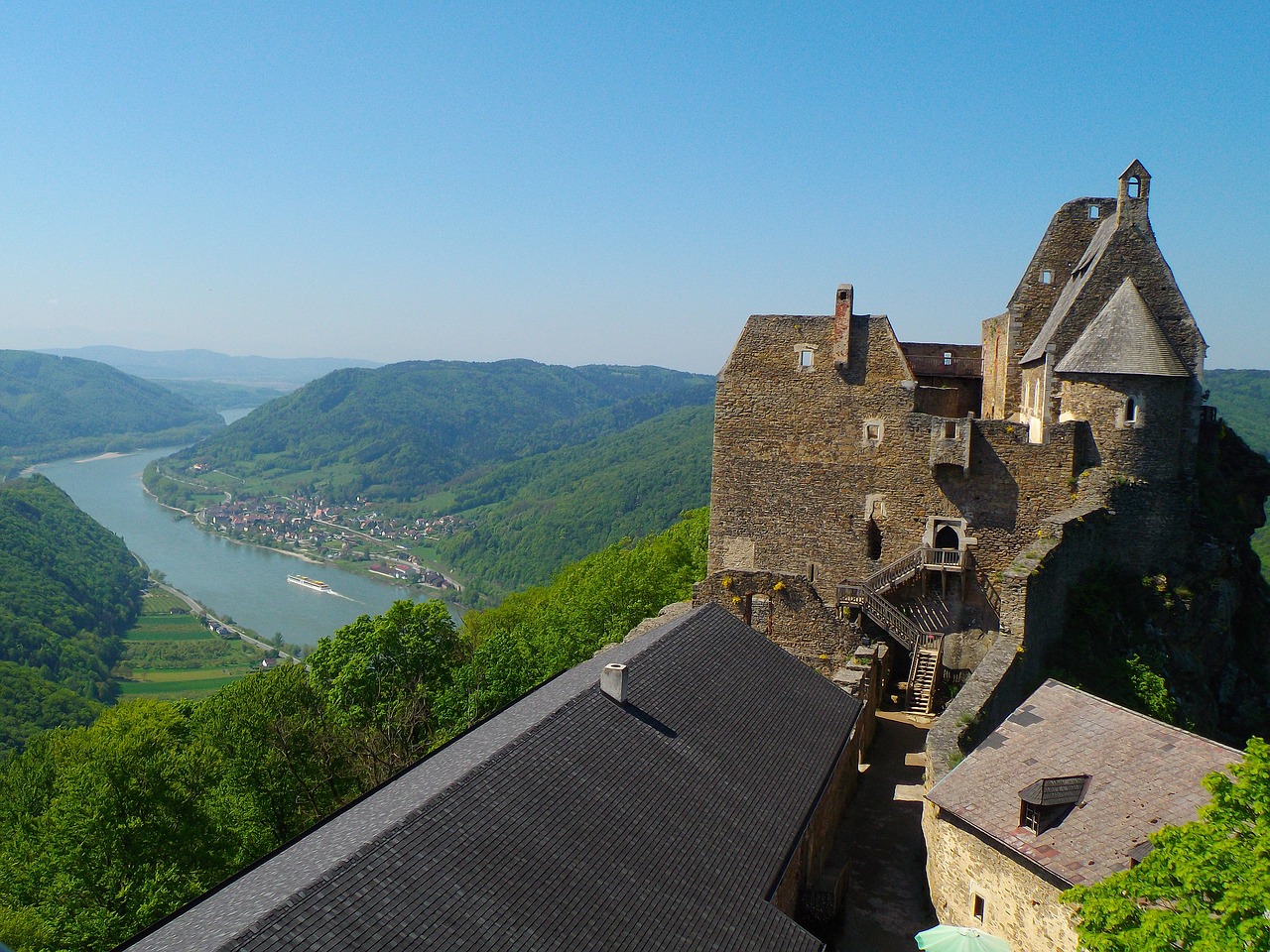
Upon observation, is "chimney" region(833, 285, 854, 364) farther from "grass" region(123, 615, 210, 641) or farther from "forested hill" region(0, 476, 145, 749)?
"grass" region(123, 615, 210, 641)

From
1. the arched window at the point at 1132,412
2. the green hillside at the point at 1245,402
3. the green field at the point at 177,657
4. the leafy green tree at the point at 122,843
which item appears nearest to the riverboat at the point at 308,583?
the green field at the point at 177,657

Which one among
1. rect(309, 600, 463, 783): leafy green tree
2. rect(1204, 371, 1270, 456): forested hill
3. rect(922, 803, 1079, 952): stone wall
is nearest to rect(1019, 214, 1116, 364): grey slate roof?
rect(922, 803, 1079, 952): stone wall

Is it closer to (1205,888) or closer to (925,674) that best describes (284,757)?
(925,674)

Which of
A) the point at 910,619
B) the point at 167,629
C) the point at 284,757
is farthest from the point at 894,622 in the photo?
the point at 167,629

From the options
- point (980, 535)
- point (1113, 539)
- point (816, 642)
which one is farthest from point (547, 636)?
point (1113, 539)

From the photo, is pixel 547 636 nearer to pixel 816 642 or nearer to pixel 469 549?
pixel 816 642
